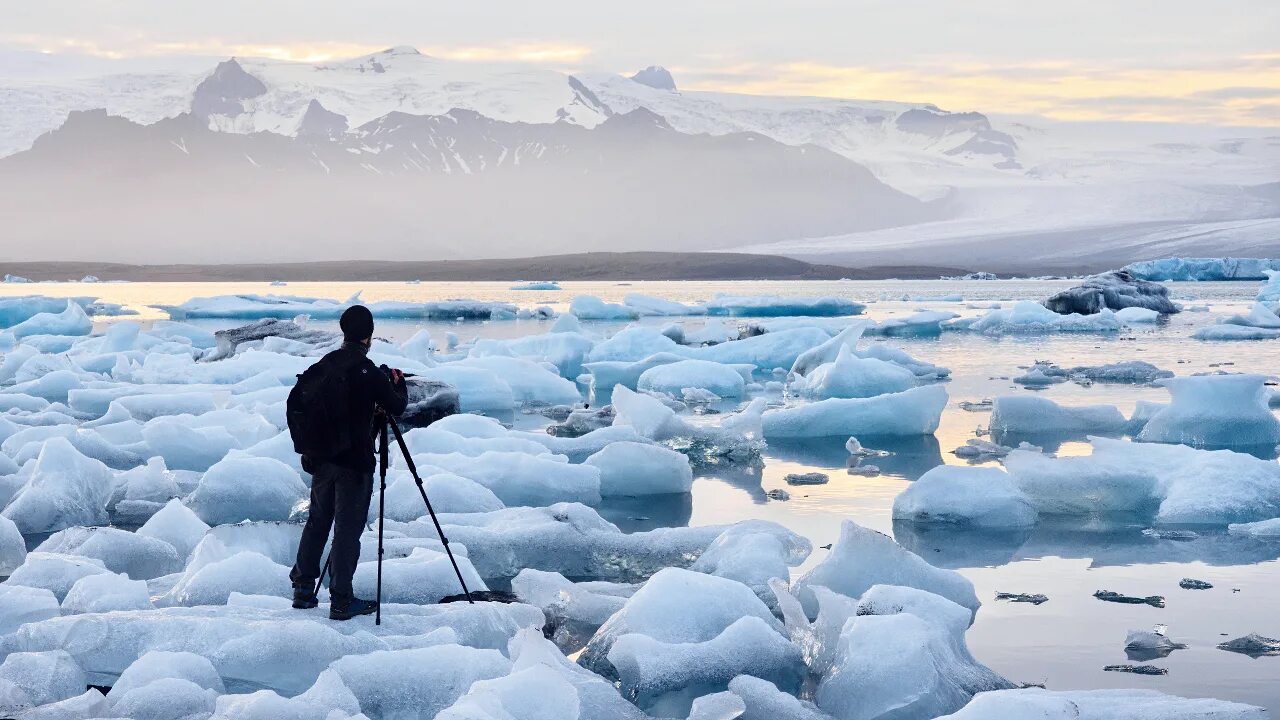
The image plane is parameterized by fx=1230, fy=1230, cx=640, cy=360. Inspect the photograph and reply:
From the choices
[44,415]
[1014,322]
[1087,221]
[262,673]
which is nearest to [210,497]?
[262,673]

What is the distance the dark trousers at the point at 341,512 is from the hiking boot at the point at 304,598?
A: 19 centimetres

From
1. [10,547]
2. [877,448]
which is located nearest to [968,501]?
[877,448]

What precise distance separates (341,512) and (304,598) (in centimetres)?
48

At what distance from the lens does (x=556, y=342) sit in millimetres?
19281

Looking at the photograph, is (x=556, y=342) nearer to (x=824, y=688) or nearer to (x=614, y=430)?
(x=614, y=430)

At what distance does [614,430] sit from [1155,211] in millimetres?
123519

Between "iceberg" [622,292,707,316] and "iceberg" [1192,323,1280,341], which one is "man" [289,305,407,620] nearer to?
"iceberg" [1192,323,1280,341]

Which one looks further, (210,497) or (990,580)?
(210,497)

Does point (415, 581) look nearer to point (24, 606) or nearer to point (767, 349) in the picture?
point (24, 606)

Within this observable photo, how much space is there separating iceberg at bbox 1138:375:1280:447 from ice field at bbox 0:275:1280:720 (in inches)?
1.0

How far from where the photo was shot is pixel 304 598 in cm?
518

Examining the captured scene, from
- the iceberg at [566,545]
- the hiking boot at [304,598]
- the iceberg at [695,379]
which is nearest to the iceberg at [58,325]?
the iceberg at [695,379]

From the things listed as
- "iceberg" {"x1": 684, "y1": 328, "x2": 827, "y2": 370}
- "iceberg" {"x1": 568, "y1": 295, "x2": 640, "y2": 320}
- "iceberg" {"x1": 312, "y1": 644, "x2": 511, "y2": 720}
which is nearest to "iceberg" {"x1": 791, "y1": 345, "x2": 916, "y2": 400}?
"iceberg" {"x1": 684, "y1": 328, "x2": 827, "y2": 370}

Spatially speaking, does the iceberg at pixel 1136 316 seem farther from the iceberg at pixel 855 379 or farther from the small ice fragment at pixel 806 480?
the small ice fragment at pixel 806 480
